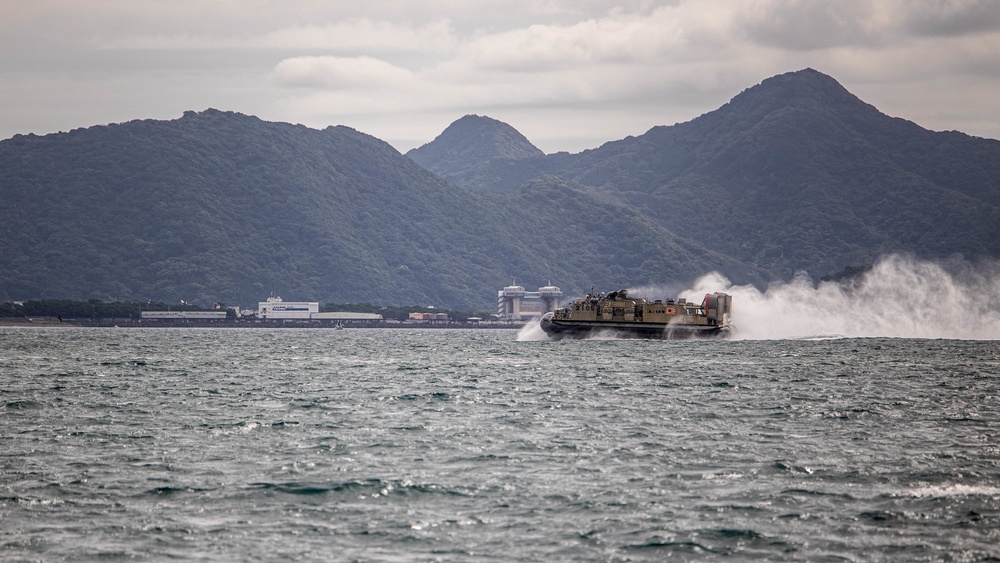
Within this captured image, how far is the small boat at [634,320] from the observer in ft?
406

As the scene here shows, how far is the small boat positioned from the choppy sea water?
2257 inches

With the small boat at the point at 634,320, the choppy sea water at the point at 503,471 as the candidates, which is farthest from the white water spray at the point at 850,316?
the choppy sea water at the point at 503,471

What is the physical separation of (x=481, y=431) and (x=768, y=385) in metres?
25.0

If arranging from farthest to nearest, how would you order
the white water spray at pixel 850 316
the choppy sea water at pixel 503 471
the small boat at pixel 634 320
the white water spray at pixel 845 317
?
1. the white water spray at pixel 850 316
2. the white water spray at pixel 845 317
3. the small boat at pixel 634 320
4. the choppy sea water at pixel 503 471

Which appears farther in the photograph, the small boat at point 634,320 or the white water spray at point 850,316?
the white water spray at point 850,316

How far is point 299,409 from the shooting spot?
51.3 metres

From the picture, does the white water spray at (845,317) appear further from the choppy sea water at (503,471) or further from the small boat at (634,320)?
the choppy sea water at (503,471)

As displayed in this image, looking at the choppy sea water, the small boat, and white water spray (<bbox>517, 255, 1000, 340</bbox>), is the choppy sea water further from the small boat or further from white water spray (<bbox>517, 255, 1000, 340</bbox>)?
white water spray (<bbox>517, 255, 1000, 340</bbox>)

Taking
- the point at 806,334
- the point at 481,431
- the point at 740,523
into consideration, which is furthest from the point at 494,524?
the point at 806,334

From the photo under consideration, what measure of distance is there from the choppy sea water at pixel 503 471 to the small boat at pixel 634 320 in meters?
57.3

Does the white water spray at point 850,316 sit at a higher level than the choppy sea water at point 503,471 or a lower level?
higher

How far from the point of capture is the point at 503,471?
112 feet

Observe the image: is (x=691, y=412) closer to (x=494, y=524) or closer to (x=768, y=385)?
(x=768, y=385)

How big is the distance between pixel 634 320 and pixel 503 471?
90.9 metres
